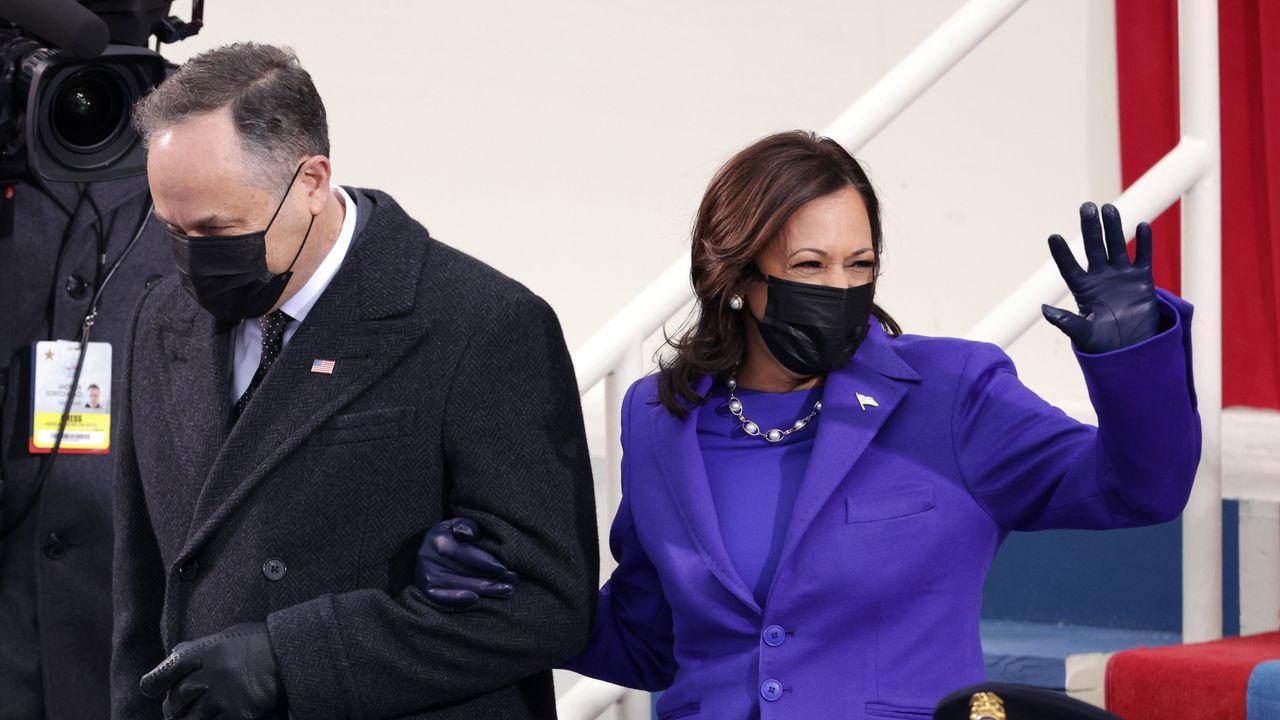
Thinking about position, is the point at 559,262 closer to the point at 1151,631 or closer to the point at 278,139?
the point at 1151,631

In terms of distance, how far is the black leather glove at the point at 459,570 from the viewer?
1.64 meters

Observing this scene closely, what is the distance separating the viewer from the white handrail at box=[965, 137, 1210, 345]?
7.89 ft

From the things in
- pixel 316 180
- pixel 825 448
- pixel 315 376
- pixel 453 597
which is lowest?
pixel 453 597

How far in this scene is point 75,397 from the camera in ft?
A: 7.80

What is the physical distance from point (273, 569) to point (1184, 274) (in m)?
1.48

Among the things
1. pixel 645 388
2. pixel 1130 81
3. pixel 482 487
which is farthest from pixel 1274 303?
pixel 482 487

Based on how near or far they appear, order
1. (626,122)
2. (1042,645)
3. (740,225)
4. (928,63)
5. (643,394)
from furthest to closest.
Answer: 1. (626,122)
2. (1042,645)
3. (928,63)
4. (643,394)
5. (740,225)

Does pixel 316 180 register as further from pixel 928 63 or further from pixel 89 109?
pixel 928 63

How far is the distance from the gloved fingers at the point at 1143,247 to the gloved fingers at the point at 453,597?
0.74 m

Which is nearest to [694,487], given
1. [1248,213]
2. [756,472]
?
[756,472]

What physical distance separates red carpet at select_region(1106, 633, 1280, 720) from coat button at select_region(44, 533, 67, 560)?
1.52 metres

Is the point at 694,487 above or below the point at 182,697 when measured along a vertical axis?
above

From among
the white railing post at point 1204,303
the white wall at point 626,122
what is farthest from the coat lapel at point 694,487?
the white wall at point 626,122

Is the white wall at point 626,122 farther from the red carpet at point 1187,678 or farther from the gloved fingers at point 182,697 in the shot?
the gloved fingers at point 182,697
